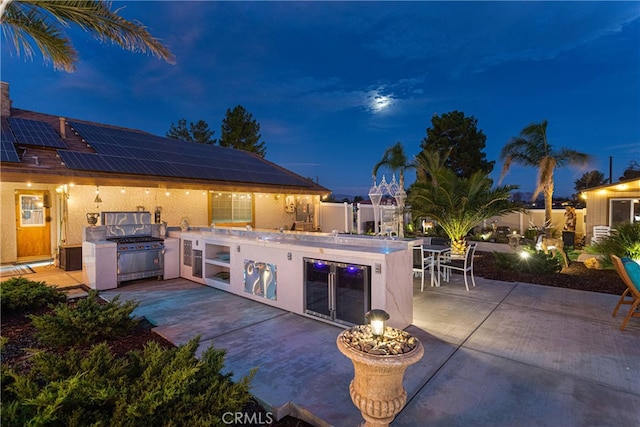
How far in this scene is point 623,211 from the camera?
10.7 m

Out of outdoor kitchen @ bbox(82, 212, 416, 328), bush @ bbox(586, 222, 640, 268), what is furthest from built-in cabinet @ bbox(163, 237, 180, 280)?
bush @ bbox(586, 222, 640, 268)

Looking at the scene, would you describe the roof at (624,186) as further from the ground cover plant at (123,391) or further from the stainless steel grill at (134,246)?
the stainless steel grill at (134,246)

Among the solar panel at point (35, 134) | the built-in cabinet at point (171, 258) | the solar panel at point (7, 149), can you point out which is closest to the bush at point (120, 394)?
the built-in cabinet at point (171, 258)

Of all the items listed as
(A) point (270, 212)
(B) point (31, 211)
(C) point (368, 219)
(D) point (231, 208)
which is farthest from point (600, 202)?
(B) point (31, 211)

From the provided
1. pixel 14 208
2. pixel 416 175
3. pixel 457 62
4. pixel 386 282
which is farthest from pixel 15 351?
pixel 457 62

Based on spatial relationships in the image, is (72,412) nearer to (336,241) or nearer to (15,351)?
(15,351)

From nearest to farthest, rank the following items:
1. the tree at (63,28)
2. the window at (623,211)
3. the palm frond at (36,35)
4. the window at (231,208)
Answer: the tree at (63,28)
the palm frond at (36,35)
the window at (623,211)
the window at (231,208)

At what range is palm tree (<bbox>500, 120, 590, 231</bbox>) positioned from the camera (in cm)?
1230

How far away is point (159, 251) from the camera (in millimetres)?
7918

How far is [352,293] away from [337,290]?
10.6 inches

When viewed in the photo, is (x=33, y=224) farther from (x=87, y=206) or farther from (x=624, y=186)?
(x=624, y=186)

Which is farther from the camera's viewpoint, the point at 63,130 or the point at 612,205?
the point at 612,205

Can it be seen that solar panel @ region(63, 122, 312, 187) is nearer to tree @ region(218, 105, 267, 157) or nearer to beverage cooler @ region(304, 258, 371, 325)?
beverage cooler @ region(304, 258, 371, 325)

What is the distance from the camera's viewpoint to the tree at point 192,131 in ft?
95.2
